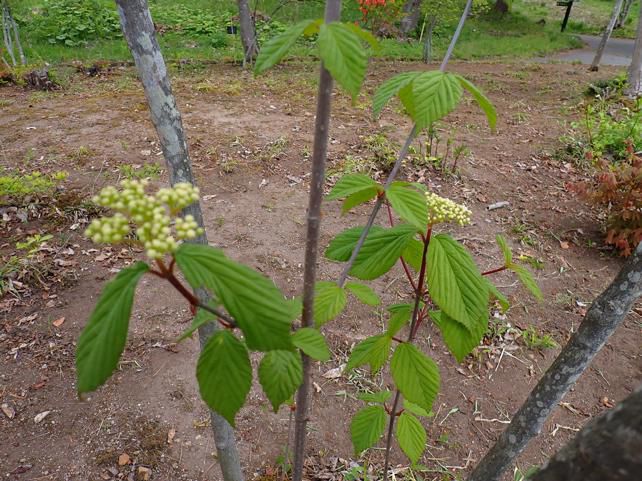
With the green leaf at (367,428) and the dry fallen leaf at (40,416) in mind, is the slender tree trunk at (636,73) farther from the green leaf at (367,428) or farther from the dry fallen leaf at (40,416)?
the dry fallen leaf at (40,416)

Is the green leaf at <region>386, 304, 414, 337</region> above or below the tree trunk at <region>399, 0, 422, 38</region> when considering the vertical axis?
below

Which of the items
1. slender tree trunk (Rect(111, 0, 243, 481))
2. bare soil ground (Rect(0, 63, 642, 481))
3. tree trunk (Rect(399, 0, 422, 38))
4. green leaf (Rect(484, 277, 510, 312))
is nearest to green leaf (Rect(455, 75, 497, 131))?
green leaf (Rect(484, 277, 510, 312))

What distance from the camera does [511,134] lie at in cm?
684

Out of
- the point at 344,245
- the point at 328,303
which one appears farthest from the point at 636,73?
the point at 328,303

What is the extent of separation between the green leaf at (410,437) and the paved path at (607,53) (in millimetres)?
14517

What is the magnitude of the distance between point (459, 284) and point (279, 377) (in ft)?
1.58

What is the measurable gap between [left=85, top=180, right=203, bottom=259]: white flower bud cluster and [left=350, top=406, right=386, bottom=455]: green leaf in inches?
43.9

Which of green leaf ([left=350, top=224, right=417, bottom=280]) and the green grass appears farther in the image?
the green grass

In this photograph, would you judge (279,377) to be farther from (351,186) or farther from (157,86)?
(157,86)

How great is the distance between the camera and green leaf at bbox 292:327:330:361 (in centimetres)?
91

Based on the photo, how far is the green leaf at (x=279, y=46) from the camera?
2.29 ft

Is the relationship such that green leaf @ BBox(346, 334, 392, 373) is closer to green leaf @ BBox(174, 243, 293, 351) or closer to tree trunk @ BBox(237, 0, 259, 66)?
green leaf @ BBox(174, 243, 293, 351)

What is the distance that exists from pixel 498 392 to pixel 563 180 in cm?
380

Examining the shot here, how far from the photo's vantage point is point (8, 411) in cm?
269
